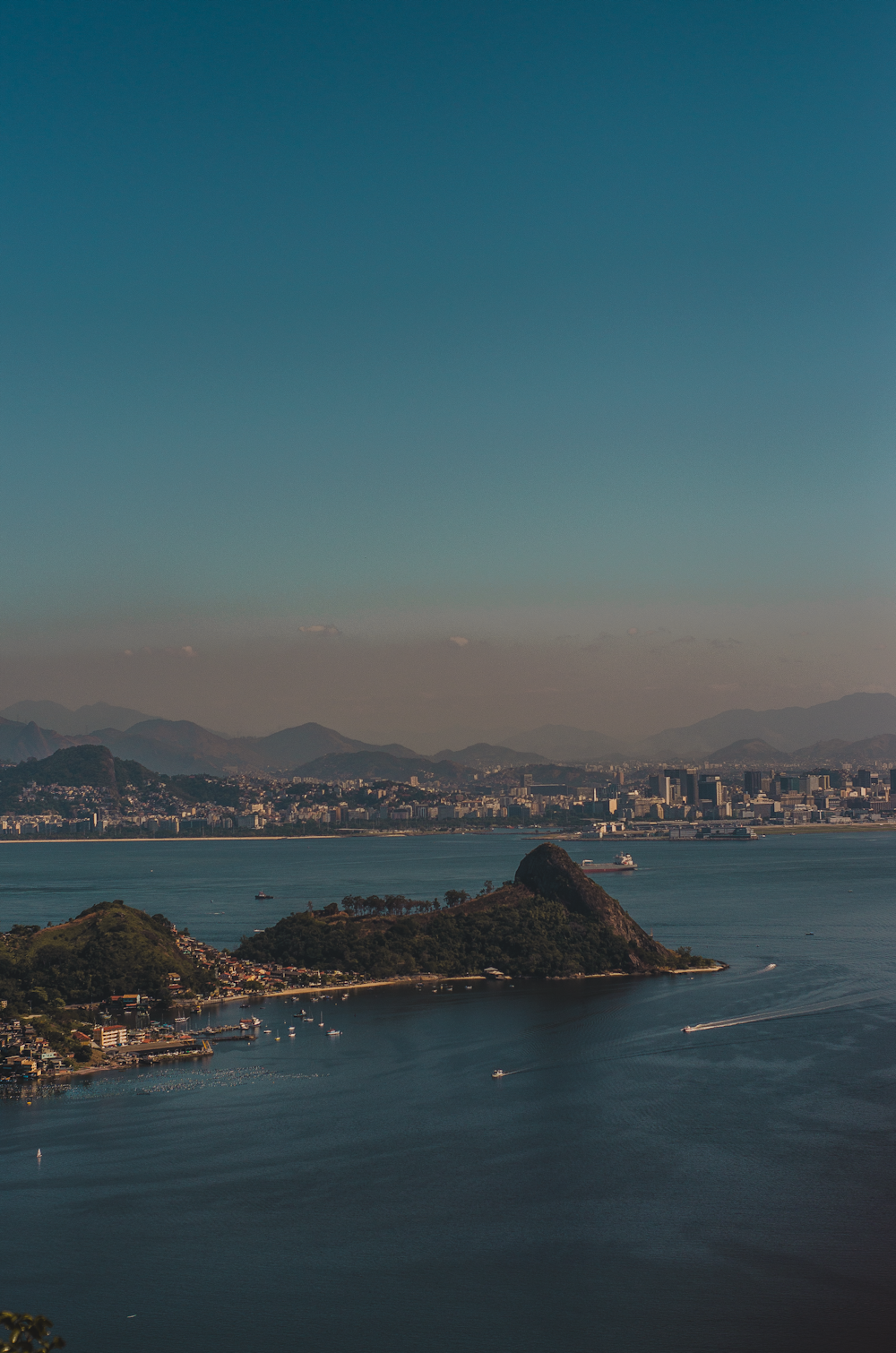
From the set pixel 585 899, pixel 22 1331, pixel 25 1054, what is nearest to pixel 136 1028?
pixel 25 1054

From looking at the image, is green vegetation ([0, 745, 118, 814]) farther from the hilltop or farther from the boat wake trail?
the boat wake trail

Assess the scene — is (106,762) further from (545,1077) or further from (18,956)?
(545,1077)

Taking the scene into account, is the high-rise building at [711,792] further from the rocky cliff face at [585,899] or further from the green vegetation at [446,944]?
the green vegetation at [446,944]

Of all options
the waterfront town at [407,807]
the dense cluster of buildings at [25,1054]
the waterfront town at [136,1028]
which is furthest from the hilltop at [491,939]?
the waterfront town at [407,807]

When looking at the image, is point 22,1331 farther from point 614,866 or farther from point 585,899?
point 614,866

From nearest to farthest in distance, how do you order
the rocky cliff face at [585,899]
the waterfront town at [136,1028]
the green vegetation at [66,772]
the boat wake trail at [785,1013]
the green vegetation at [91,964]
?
the waterfront town at [136,1028]
the boat wake trail at [785,1013]
the green vegetation at [91,964]
the rocky cliff face at [585,899]
the green vegetation at [66,772]

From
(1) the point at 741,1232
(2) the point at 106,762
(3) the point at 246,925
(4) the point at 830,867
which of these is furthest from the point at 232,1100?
(2) the point at 106,762
